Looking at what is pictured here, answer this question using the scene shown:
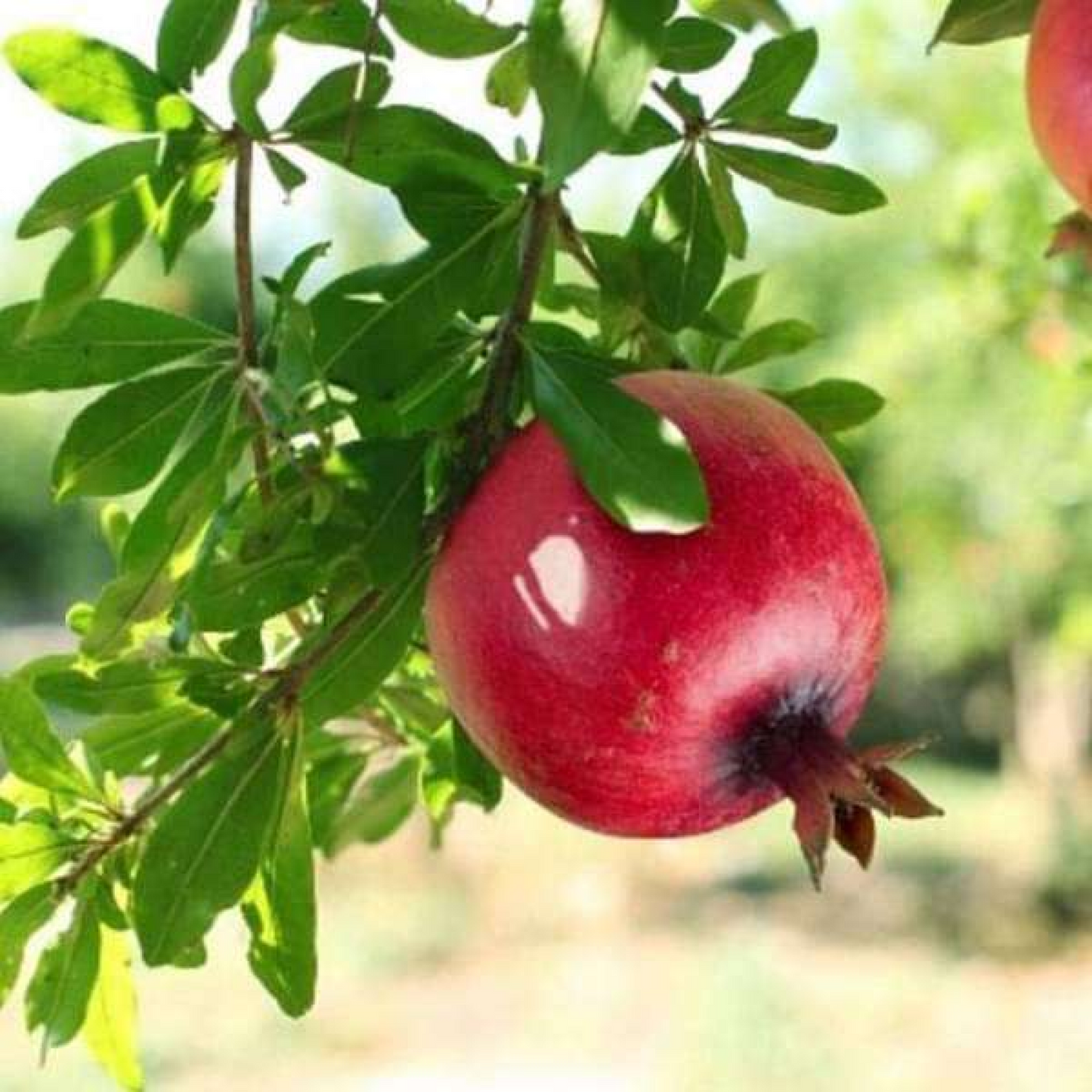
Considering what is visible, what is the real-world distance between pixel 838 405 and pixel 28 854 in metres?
0.38

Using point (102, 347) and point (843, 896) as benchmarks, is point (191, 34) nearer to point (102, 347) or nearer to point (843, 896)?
point (102, 347)

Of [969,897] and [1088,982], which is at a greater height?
[1088,982]

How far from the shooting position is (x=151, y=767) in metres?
0.86

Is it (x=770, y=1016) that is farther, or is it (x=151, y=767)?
(x=770, y=1016)

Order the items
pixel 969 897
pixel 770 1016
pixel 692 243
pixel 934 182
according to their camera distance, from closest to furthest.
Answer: pixel 692 243 → pixel 770 1016 → pixel 934 182 → pixel 969 897

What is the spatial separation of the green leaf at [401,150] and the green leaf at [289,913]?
0.23 meters

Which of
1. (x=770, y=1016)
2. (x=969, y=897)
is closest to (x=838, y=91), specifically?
(x=969, y=897)

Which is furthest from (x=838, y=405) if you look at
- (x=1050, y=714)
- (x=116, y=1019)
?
(x=1050, y=714)

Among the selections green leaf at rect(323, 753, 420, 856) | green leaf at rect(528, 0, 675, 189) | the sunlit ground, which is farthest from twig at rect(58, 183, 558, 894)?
the sunlit ground

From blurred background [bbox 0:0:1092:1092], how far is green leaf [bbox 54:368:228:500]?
3.35 metres

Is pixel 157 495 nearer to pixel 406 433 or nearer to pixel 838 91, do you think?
pixel 406 433

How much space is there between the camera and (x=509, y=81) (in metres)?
0.83

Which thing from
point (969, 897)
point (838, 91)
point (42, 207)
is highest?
point (42, 207)

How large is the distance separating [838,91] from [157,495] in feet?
29.4
